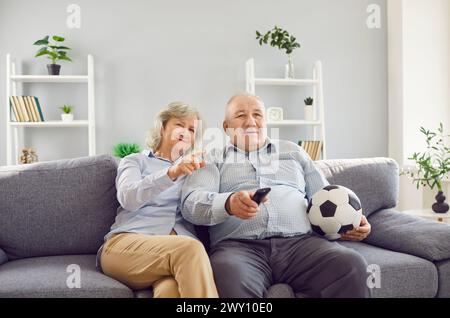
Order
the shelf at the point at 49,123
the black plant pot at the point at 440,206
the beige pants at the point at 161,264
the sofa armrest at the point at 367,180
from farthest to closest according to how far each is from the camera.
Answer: the shelf at the point at 49,123 < the black plant pot at the point at 440,206 < the sofa armrest at the point at 367,180 < the beige pants at the point at 161,264

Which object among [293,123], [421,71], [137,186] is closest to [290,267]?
[137,186]

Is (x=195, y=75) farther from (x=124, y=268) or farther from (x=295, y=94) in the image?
(x=124, y=268)

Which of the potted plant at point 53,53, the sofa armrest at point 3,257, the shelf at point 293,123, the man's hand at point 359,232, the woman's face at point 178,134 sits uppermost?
the potted plant at point 53,53

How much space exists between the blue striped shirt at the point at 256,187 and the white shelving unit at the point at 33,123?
2.27 meters

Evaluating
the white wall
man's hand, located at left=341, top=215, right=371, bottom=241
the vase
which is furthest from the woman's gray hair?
the white wall

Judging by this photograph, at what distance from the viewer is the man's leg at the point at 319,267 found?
61.2 inches

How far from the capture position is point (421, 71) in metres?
4.29

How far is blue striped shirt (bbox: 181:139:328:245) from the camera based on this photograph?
5.88ft

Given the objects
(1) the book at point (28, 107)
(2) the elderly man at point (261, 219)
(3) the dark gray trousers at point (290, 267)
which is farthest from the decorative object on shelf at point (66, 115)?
(3) the dark gray trousers at point (290, 267)

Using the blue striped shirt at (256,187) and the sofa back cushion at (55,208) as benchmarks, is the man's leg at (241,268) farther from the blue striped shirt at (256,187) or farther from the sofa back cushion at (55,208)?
the sofa back cushion at (55,208)

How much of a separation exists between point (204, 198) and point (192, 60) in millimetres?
2762

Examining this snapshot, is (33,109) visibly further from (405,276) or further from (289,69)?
(405,276)

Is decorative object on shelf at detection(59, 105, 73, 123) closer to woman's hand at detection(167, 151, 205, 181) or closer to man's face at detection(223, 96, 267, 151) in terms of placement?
man's face at detection(223, 96, 267, 151)

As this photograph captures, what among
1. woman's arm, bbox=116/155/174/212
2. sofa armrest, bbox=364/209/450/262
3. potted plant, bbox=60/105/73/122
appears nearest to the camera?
woman's arm, bbox=116/155/174/212
